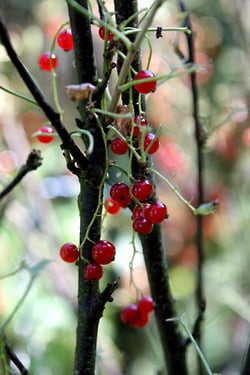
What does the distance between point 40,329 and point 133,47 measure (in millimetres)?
907

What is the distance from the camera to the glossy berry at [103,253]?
36cm

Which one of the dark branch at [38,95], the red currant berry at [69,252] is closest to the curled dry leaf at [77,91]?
the dark branch at [38,95]

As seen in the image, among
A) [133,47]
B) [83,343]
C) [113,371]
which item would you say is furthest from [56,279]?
[133,47]

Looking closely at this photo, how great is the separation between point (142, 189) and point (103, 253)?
0.05 metres

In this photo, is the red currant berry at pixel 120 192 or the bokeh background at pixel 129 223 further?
the bokeh background at pixel 129 223

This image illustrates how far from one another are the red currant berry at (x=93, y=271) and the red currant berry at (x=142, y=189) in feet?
0.17

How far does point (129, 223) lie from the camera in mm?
1285

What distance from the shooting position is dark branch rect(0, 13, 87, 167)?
0.27 metres

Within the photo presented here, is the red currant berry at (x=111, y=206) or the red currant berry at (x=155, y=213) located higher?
the red currant berry at (x=155, y=213)

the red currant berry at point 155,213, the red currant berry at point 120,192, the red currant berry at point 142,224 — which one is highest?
the red currant berry at point 120,192

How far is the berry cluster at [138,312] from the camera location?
0.50 meters

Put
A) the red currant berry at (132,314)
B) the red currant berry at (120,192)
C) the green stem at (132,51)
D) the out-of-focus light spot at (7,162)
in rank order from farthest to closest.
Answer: the out-of-focus light spot at (7,162) → the red currant berry at (132,314) → the red currant berry at (120,192) → the green stem at (132,51)

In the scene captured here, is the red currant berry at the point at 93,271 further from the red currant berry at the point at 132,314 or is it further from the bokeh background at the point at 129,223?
the bokeh background at the point at 129,223

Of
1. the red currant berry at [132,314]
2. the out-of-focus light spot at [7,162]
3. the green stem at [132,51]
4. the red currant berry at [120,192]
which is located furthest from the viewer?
the out-of-focus light spot at [7,162]
